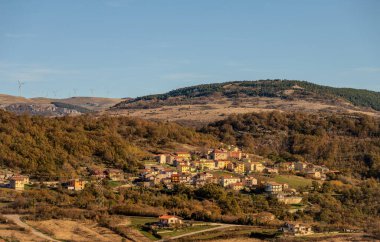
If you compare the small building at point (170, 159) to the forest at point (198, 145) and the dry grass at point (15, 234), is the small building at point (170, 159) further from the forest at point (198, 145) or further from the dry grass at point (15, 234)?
the dry grass at point (15, 234)

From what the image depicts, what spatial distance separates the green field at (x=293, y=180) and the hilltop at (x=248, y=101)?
42194 mm

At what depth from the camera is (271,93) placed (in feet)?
478

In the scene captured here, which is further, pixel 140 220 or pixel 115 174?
pixel 115 174

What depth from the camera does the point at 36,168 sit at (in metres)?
61.6

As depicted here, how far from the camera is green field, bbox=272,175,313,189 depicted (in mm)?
63031

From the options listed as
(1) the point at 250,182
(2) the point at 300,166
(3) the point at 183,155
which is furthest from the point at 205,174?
(2) the point at 300,166

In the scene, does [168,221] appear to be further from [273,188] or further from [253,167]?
[253,167]

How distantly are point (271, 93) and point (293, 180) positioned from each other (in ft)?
267

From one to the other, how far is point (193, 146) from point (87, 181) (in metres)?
25.7

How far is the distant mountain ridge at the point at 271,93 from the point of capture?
467 feet

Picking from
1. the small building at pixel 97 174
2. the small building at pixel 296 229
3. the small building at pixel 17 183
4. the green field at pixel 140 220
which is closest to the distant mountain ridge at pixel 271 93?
the small building at pixel 97 174

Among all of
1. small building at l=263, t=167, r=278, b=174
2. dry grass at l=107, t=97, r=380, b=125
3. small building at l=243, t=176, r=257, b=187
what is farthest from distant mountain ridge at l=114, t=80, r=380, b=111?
small building at l=243, t=176, r=257, b=187

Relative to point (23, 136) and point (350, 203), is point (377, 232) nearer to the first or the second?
point (350, 203)

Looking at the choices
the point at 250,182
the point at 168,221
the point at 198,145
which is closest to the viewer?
the point at 168,221
